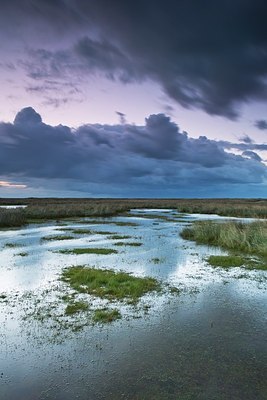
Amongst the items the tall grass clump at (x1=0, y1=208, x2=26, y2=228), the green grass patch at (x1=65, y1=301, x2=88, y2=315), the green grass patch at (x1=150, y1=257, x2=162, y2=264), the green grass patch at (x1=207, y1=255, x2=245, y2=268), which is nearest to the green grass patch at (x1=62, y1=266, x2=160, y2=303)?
the green grass patch at (x1=65, y1=301, x2=88, y2=315)

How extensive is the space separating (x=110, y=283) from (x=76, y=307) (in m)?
2.82

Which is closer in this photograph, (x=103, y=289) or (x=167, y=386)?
(x=167, y=386)

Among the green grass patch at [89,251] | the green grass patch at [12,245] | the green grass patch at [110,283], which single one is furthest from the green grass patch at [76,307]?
the green grass patch at [12,245]

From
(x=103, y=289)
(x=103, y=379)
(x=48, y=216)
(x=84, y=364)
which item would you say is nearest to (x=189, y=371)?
(x=103, y=379)

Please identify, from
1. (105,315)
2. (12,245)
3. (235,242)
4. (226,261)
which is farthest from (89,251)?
(105,315)

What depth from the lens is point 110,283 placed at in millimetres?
13562

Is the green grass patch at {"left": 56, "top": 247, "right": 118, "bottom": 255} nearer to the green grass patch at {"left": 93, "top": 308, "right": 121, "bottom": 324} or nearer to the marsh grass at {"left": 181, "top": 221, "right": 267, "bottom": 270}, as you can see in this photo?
the marsh grass at {"left": 181, "top": 221, "right": 267, "bottom": 270}

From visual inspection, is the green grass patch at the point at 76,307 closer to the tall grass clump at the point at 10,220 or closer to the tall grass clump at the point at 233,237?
the tall grass clump at the point at 233,237

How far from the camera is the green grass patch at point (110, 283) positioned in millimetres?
12461

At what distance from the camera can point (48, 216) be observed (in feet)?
164

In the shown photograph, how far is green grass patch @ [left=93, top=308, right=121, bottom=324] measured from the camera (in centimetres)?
990

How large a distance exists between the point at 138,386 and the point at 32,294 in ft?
23.0

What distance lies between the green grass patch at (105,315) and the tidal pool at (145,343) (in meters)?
0.25

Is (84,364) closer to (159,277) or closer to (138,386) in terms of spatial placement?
(138,386)
